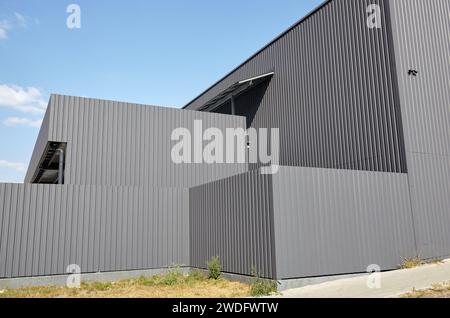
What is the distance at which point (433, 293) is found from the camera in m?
8.52

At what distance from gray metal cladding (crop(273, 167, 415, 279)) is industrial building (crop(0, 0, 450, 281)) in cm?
4

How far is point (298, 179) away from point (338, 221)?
5.83 ft

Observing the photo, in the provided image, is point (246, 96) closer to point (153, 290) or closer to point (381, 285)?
point (153, 290)

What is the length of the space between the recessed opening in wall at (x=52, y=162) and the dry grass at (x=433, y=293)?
13.4 metres

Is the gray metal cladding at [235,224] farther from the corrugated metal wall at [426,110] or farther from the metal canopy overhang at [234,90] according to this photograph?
the metal canopy overhang at [234,90]

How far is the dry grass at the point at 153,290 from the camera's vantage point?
10430 mm

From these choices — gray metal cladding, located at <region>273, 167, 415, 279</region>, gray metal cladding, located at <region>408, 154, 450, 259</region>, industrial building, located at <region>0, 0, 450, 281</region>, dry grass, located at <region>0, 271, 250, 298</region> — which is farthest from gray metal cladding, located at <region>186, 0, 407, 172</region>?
dry grass, located at <region>0, 271, 250, 298</region>

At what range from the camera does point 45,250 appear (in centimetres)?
1298

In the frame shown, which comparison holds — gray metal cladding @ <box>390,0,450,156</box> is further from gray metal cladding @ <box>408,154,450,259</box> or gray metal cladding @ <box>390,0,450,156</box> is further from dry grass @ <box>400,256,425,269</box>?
dry grass @ <box>400,256,425,269</box>

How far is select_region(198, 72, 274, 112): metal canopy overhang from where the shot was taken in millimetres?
20922

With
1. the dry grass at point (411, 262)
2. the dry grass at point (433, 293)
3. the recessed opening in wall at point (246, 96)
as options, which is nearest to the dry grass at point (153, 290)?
the dry grass at point (433, 293)

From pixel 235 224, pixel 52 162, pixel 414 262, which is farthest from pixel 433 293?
pixel 52 162
